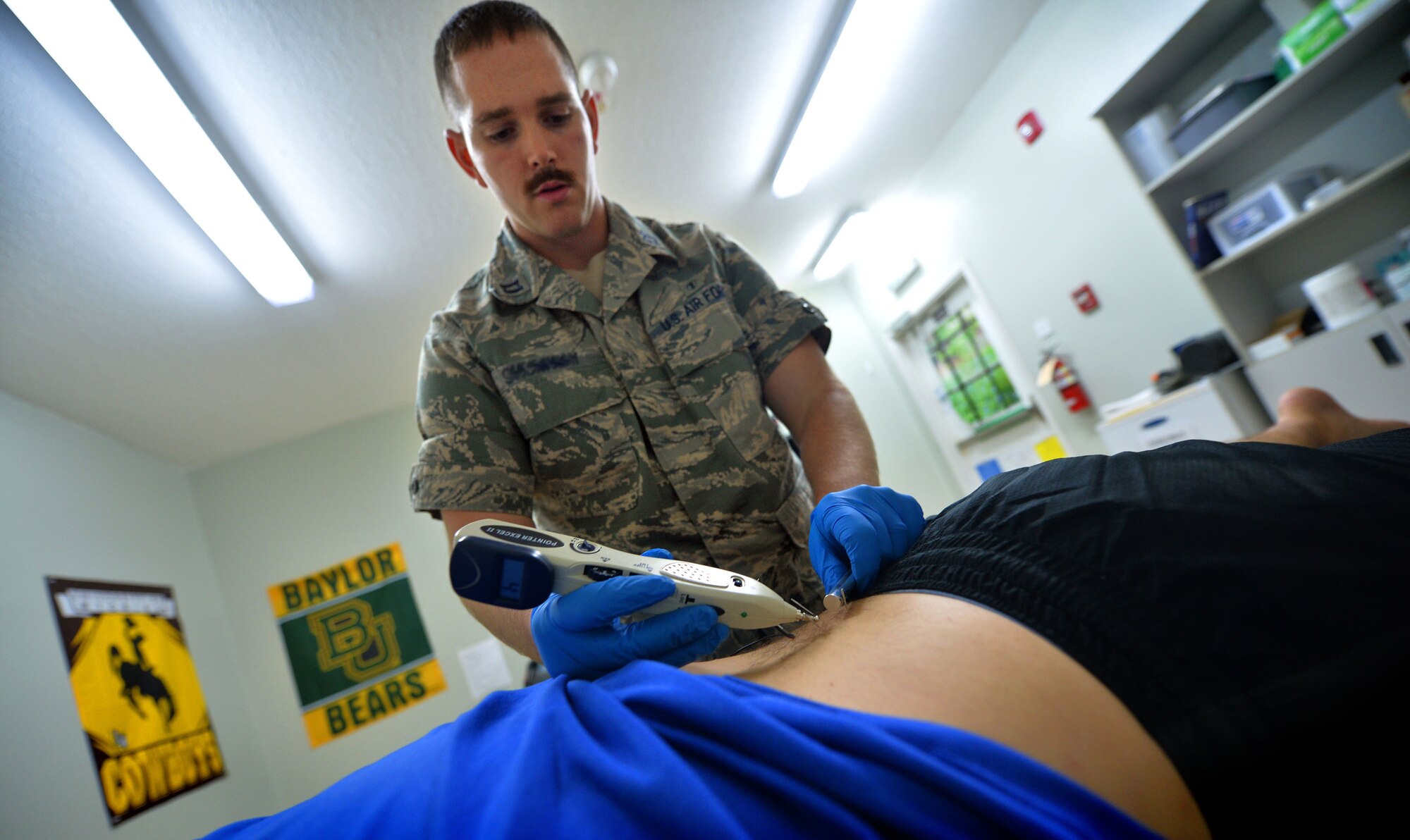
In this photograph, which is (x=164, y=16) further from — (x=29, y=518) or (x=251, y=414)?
(x=251, y=414)

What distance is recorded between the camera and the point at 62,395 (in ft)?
9.84

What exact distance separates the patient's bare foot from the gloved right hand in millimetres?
1414

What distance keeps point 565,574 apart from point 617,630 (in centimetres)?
11

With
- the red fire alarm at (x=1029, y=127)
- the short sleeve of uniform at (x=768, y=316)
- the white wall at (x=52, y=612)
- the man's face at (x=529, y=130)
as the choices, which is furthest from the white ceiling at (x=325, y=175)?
the short sleeve of uniform at (x=768, y=316)

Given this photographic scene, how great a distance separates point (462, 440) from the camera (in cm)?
113

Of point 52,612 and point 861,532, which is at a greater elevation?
point 52,612

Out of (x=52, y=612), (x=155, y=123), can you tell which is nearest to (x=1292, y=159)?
(x=155, y=123)

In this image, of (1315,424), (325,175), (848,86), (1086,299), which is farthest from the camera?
(1086,299)

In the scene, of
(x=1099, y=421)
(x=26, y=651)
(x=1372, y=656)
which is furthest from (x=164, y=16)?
(x=1099, y=421)

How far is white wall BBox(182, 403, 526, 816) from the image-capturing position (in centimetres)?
379

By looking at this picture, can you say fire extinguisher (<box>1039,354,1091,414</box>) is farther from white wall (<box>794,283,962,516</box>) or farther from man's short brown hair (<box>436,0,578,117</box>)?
man's short brown hair (<box>436,0,578,117</box>)

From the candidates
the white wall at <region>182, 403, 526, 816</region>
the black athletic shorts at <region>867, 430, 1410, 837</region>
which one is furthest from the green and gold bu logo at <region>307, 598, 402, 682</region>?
the black athletic shorts at <region>867, 430, 1410, 837</region>

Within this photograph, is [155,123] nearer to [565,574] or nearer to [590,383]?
[590,383]

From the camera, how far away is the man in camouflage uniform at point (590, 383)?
118 cm
